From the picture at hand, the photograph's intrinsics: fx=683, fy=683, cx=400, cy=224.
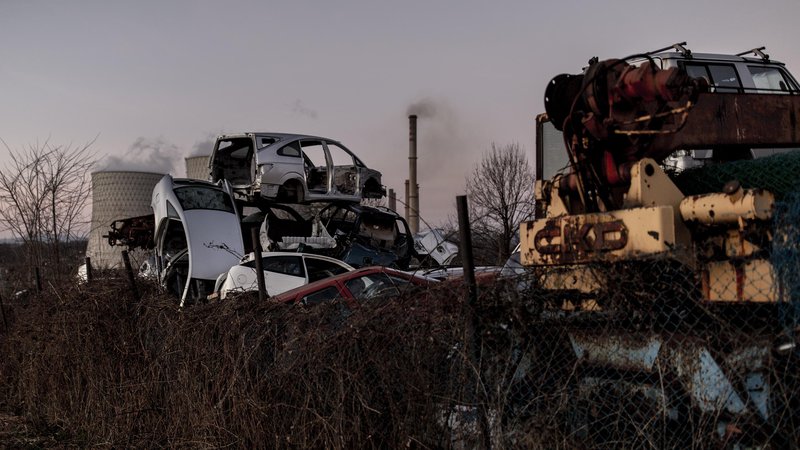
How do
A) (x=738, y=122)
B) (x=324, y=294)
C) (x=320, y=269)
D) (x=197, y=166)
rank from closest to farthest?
1. (x=738, y=122)
2. (x=324, y=294)
3. (x=320, y=269)
4. (x=197, y=166)

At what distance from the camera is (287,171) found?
15047 mm

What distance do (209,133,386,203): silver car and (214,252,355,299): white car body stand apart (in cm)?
436

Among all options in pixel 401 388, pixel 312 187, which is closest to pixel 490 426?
pixel 401 388

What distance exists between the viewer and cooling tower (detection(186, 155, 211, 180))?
114 feet

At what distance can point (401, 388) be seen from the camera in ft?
12.5

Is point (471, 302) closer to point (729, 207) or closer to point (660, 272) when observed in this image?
point (660, 272)

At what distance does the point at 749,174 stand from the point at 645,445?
1461 millimetres

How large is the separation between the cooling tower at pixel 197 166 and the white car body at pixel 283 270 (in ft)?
82.0

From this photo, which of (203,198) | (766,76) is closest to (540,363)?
(766,76)

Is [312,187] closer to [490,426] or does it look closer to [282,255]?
[282,255]

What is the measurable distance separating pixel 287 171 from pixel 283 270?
4996mm

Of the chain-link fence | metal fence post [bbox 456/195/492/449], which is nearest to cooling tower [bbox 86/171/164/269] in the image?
the chain-link fence

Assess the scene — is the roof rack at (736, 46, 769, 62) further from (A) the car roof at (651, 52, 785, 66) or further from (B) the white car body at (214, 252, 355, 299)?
(B) the white car body at (214, 252, 355, 299)

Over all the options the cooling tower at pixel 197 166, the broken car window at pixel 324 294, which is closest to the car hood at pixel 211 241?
the broken car window at pixel 324 294
